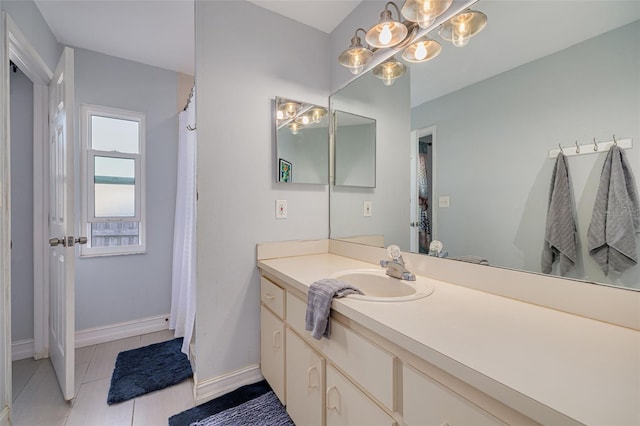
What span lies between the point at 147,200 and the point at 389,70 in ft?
7.71


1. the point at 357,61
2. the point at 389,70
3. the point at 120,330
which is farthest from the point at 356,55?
the point at 120,330

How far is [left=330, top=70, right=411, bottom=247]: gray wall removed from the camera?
1487 millimetres

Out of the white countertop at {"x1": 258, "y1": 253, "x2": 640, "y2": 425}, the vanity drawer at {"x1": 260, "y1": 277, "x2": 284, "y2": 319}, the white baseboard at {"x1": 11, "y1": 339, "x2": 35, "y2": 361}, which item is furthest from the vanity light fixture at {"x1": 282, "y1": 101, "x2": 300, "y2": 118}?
the white baseboard at {"x1": 11, "y1": 339, "x2": 35, "y2": 361}

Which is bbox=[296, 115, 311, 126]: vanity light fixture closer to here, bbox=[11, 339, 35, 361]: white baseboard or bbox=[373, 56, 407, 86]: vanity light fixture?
bbox=[373, 56, 407, 86]: vanity light fixture

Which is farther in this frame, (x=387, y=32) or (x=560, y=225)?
(x=387, y=32)

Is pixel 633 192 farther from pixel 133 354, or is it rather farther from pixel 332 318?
pixel 133 354

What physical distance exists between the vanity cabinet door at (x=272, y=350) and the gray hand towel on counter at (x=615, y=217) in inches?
51.6

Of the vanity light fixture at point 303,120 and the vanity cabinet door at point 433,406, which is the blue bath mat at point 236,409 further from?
the vanity light fixture at point 303,120

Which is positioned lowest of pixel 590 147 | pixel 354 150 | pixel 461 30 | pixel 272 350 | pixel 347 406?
pixel 272 350

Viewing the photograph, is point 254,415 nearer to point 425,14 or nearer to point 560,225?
point 560,225

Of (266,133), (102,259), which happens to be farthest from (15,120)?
(266,133)

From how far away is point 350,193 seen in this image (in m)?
1.86

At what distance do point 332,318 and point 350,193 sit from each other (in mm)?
1036

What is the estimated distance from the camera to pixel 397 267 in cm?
125
